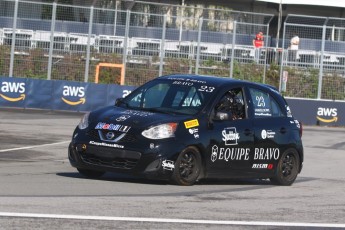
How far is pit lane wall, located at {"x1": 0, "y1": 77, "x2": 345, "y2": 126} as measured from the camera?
31328 millimetres

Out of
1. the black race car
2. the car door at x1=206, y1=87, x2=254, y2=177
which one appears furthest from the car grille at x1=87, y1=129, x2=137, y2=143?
the car door at x1=206, y1=87, x2=254, y2=177

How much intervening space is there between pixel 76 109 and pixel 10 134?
11.0 metres

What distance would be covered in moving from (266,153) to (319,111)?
743 inches

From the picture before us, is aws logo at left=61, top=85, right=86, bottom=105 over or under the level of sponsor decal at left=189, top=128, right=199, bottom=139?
over

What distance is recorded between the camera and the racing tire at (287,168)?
14227 mm

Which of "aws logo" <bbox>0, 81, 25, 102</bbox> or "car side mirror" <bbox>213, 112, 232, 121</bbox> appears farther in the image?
"aws logo" <bbox>0, 81, 25, 102</bbox>

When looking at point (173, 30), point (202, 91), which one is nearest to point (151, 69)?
point (173, 30)

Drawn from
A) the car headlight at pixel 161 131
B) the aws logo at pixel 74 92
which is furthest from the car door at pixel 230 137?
the aws logo at pixel 74 92

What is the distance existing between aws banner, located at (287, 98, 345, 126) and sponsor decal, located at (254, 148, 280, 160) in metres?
18.4

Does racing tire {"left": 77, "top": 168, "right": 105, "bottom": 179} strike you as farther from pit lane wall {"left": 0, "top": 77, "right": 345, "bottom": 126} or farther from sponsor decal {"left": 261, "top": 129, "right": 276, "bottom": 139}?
pit lane wall {"left": 0, "top": 77, "right": 345, "bottom": 126}

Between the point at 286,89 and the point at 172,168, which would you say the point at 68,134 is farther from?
the point at 286,89

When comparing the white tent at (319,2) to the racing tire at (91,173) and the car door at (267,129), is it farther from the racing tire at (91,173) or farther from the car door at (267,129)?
the racing tire at (91,173)

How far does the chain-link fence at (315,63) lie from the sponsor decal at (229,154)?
20.1 m

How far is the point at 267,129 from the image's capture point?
45.8ft
